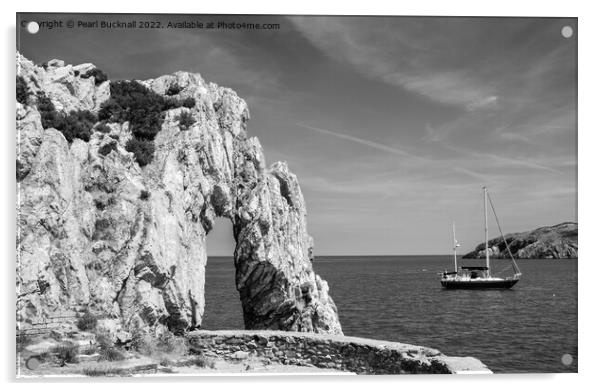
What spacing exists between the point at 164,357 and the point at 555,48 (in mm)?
12829

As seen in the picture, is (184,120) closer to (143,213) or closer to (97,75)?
(97,75)

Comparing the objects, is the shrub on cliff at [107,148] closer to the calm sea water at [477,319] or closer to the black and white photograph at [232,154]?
the black and white photograph at [232,154]

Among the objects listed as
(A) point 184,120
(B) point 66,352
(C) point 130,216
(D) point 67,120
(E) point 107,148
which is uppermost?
(A) point 184,120

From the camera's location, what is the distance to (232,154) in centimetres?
1889

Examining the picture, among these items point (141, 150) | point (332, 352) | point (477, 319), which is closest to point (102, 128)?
point (141, 150)

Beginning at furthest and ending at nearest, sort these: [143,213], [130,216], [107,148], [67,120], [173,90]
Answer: [173,90] → [107,148] → [67,120] → [143,213] → [130,216]

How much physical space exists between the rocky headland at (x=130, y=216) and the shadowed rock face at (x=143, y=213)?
0.04 metres

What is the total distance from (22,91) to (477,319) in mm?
32728

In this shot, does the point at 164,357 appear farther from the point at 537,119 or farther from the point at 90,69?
the point at 537,119

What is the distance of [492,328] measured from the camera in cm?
2973

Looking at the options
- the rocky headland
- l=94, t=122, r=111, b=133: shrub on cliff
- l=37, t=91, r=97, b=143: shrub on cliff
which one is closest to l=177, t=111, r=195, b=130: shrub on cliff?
the rocky headland

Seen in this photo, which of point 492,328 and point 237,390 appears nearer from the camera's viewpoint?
point 237,390
